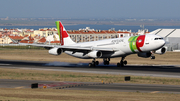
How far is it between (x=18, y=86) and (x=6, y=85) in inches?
69.7

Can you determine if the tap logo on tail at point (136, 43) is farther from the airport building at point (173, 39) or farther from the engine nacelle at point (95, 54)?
the airport building at point (173, 39)

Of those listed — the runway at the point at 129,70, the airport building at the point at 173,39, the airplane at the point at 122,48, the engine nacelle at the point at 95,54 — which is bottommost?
the runway at the point at 129,70

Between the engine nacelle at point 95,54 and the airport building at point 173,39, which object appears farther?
the airport building at point 173,39

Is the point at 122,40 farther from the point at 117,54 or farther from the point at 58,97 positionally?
the point at 58,97

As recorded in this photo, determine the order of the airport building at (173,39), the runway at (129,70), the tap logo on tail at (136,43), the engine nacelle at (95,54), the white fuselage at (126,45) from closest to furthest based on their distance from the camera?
1. the runway at (129,70)
2. the white fuselage at (126,45)
3. the tap logo on tail at (136,43)
4. the engine nacelle at (95,54)
5. the airport building at (173,39)

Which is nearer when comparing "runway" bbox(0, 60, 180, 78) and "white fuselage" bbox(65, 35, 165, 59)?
"runway" bbox(0, 60, 180, 78)

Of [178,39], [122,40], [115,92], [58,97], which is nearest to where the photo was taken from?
[58,97]

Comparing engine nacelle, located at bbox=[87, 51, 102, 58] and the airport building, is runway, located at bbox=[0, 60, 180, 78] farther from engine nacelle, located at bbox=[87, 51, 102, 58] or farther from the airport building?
the airport building

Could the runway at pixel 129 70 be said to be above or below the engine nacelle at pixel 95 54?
below

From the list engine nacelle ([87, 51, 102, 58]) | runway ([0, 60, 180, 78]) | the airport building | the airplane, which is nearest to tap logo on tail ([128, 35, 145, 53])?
the airplane

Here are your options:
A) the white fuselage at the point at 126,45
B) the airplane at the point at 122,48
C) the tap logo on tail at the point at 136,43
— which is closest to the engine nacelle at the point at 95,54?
the airplane at the point at 122,48

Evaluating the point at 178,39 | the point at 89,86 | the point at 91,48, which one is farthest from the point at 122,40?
the point at 178,39

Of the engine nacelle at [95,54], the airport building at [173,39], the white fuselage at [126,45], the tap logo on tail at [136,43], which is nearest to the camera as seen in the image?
the white fuselage at [126,45]

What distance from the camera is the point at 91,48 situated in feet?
210
